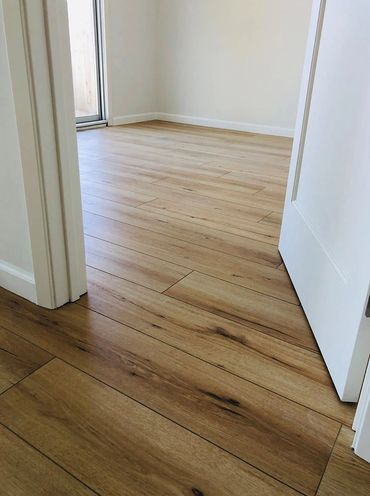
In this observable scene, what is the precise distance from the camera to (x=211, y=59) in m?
4.23

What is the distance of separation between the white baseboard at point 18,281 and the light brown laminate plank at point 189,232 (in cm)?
67

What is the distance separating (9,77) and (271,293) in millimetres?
958

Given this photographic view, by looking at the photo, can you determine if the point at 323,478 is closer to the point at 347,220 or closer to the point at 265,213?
the point at 347,220

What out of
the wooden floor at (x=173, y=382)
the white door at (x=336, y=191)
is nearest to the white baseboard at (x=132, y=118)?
the wooden floor at (x=173, y=382)

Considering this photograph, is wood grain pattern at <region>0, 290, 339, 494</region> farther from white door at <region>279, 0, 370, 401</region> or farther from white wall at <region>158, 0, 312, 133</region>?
white wall at <region>158, 0, 312, 133</region>

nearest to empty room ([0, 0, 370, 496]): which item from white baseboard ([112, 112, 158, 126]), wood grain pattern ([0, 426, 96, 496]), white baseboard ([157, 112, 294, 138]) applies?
wood grain pattern ([0, 426, 96, 496])

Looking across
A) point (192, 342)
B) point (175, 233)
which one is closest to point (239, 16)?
point (175, 233)

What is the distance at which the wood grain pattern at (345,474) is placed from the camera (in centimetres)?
73

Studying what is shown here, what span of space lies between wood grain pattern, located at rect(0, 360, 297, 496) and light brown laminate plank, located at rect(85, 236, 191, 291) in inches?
19.2

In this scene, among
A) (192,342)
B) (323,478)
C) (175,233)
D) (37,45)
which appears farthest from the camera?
(175,233)

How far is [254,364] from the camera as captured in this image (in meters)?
1.02

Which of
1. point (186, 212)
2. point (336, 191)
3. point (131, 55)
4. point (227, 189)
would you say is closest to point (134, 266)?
point (186, 212)

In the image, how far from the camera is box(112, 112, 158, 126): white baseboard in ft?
14.2

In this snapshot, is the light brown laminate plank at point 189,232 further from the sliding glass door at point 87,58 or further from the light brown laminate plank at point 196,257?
the sliding glass door at point 87,58
